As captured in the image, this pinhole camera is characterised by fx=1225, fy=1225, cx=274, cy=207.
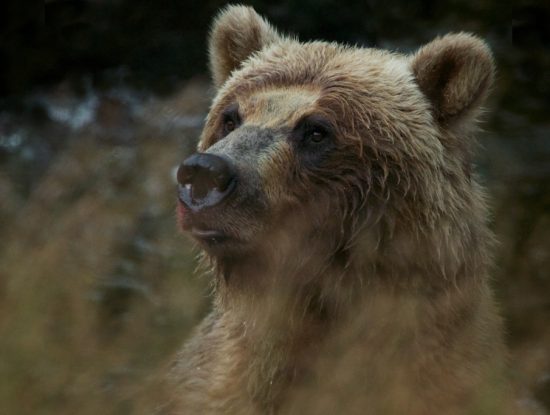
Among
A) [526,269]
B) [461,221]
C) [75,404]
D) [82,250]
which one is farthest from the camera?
[526,269]

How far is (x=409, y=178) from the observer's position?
4.33 metres

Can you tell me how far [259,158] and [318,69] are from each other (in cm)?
56

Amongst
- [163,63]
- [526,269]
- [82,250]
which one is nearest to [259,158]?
[82,250]

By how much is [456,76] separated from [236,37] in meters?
1.01

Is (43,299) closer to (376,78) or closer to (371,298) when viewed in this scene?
(371,298)

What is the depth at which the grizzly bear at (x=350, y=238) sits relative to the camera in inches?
164

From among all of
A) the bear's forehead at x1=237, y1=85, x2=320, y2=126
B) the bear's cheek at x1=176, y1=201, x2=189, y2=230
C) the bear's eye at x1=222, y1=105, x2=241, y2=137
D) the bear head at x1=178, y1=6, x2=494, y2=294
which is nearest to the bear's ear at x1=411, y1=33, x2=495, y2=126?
the bear head at x1=178, y1=6, x2=494, y2=294

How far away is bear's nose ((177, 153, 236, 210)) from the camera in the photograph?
153 inches

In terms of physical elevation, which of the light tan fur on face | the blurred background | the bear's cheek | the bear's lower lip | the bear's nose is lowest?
the blurred background

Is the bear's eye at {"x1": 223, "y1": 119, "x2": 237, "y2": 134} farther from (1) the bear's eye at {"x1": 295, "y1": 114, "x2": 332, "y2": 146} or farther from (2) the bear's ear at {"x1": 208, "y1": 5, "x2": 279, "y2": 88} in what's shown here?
(2) the bear's ear at {"x1": 208, "y1": 5, "x2": 279, "y2": 88}

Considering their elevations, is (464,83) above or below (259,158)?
above

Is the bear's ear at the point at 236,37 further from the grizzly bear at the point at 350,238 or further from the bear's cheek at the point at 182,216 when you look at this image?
the bear's cheek at the point at 182,216

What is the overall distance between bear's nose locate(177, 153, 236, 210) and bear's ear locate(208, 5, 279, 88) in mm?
1195

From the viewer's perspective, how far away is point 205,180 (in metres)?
3.94
